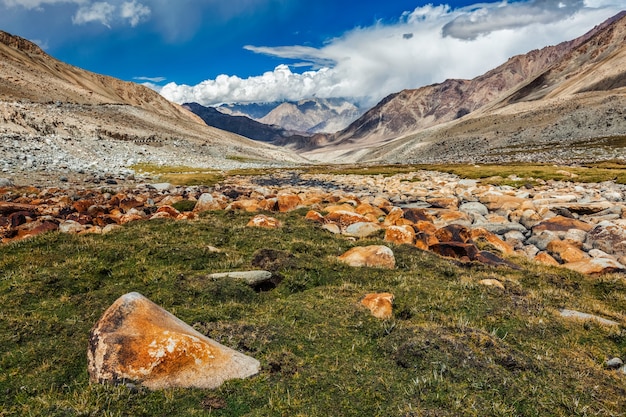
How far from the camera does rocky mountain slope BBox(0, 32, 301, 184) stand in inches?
2053

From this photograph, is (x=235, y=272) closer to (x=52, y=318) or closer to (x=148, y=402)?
(x=52, y=318)

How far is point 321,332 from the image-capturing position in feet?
30.0

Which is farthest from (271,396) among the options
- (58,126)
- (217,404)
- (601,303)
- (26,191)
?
(58,126)

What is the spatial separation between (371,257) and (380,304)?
4643 millimetres

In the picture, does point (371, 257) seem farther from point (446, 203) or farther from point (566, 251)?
Result: point (446, 203)

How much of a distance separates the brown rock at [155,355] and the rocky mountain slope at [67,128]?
135 feet

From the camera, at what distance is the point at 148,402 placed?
6488mm

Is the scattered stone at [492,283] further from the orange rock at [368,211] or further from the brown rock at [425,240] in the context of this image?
the orange rock at [368,211]

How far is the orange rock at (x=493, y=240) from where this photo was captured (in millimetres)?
19830

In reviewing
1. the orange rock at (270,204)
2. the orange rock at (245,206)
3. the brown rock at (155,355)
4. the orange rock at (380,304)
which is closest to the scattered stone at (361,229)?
the orange rock at (245,206)

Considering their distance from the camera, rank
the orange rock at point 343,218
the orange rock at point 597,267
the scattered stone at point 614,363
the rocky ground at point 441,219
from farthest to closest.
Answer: the orange rock at point 343,218
the rocky ground at point 441,219
the orange rock at point 597,267
the scattered stone at point 614,363

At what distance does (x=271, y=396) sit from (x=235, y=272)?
20.0 ft

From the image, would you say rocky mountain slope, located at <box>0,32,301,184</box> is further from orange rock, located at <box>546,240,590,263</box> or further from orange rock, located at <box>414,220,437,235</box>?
orange rock, located at <box>546,240,590,263</box>

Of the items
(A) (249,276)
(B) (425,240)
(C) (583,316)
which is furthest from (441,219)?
(A) (249,276)
